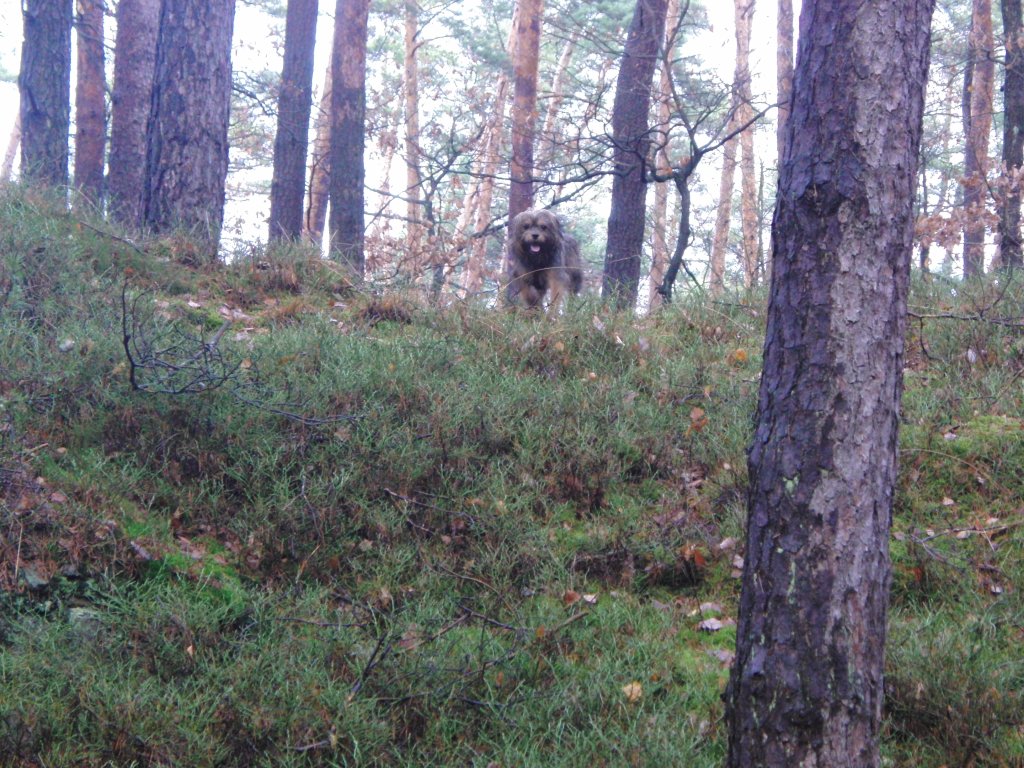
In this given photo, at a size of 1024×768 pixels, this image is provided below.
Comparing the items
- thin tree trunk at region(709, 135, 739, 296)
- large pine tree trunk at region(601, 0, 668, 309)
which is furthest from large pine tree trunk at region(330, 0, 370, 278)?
thin tree trunk at region(709, 135, 739, 296)

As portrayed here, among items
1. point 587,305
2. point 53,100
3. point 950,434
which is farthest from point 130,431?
point 53,100

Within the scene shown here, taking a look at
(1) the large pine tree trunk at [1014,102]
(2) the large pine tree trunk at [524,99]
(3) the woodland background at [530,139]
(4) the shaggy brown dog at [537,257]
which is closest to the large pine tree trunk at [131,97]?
(3) the woodland background at [530,139]

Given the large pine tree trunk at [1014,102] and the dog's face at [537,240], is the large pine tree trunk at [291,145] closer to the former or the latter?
the dog's face at [537,240]

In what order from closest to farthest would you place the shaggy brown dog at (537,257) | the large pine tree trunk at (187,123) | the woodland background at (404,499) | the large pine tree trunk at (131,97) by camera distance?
the woodland background at (404,499), the large pine tree trunk at (187,123), the shaggy brown dog at (537,257), the large pine tree trunk at (131,97)

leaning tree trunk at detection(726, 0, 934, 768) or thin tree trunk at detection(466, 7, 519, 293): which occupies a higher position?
thin tree trunk at detection(466, 7, 519, 293)

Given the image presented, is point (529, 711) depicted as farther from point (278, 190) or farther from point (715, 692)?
point (278, 190)

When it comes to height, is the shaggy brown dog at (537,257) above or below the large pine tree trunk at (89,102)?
below

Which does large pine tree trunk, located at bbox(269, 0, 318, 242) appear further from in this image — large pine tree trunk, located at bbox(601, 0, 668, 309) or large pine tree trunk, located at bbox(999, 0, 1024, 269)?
large pine tree trunk, located at bbox(999, 0, 1024, 269)

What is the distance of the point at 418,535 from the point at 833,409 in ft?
9.69

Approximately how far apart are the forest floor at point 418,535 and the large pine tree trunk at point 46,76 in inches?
178

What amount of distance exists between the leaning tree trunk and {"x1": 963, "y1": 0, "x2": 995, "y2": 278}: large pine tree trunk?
6.62 m

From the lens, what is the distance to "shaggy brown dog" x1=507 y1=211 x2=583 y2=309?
11312 mm

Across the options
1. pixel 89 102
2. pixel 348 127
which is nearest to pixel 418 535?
pixel 348 127

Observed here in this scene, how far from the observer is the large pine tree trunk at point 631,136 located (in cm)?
1203
